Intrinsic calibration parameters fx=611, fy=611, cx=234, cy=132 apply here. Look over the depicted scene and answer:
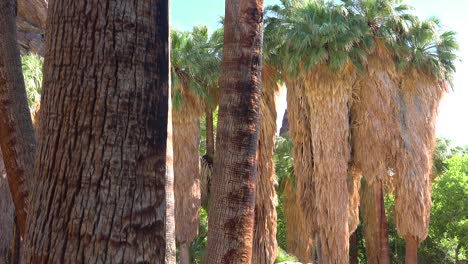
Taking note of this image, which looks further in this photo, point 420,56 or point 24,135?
point 420,56

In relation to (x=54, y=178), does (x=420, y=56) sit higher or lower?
higher

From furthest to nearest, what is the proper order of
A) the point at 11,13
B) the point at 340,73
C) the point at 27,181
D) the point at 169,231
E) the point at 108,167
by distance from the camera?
the point at 340,73
the point at 11,13
the point at 27,181
the point at 169,231
the point at 108,167

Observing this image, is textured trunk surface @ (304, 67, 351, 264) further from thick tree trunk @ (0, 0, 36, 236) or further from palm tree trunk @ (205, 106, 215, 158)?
thick tree trunk @ (0, 0, 36, 236)

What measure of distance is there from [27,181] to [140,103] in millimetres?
3098

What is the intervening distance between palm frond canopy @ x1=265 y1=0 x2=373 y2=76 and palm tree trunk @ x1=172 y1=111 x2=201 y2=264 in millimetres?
3684

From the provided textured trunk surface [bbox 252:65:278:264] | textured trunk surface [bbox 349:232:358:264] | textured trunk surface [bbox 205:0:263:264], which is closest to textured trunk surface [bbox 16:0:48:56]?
textured trunk surface [bbox 252:65:278:264]

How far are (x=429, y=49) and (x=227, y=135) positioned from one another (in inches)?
635

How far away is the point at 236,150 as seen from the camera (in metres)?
5.24

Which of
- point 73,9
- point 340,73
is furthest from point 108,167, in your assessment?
point 340,73

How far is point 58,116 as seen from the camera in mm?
2717

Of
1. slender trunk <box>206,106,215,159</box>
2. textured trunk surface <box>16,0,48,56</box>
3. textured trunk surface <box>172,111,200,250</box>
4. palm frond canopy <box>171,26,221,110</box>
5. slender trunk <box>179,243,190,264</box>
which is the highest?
textured trunk surface <box>16,0,48,56</box>

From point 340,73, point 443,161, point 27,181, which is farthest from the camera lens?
point 443,161

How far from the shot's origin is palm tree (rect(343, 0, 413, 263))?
62.0ft

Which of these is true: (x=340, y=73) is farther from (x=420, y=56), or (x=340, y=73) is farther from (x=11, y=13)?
(x=11, y=13)
